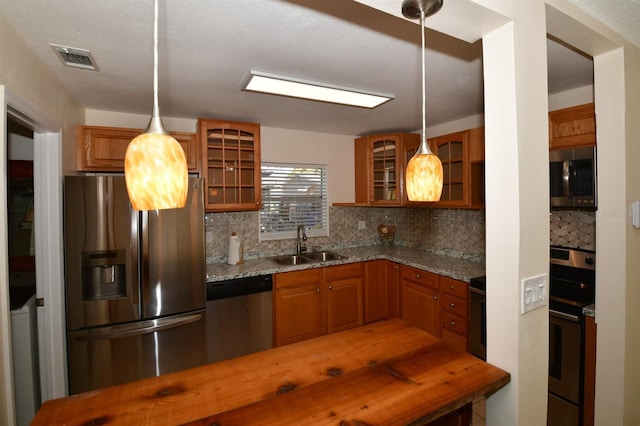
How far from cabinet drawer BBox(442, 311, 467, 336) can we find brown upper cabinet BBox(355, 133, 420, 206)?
1.29 meters

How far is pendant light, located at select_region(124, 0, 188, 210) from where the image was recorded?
2.32ft

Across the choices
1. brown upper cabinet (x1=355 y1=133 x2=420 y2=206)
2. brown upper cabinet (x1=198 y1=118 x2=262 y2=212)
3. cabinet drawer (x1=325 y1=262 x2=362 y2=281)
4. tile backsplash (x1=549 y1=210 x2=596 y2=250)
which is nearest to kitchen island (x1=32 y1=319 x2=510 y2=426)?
tile backsplash (x1=549 y1=210 x2=596 y2=250)

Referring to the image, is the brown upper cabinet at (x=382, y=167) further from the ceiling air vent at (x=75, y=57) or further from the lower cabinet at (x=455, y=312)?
the ceiling air vent at (x=75, y=57)

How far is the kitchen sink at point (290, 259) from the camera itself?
336 centimetres

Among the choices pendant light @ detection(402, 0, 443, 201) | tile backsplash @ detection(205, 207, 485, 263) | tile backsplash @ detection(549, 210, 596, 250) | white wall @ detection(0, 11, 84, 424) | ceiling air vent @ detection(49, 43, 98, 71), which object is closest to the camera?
pendant light @ detection(402, 0, 443, 201)

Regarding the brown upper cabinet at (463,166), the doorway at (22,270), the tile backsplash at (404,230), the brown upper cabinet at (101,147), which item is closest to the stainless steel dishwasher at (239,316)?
the tile backsplash at (404,230)

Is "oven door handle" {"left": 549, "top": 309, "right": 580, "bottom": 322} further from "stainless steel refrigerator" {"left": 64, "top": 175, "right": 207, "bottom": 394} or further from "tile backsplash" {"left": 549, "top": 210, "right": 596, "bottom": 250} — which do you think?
"stainless steel refrigerator" {"left": 64, "top": 175, "right": 207, "bottom": 394}

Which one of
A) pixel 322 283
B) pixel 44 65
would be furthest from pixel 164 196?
pixel 322 283

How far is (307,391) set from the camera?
3.37ft

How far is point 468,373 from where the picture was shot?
1.15 metres

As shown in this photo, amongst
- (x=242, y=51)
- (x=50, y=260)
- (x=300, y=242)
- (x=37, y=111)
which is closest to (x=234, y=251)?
(x=300, y=242)

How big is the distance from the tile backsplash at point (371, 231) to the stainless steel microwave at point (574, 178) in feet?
3.23

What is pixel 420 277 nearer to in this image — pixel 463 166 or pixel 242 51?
pixel 463 166

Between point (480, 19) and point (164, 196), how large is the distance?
129 cm
